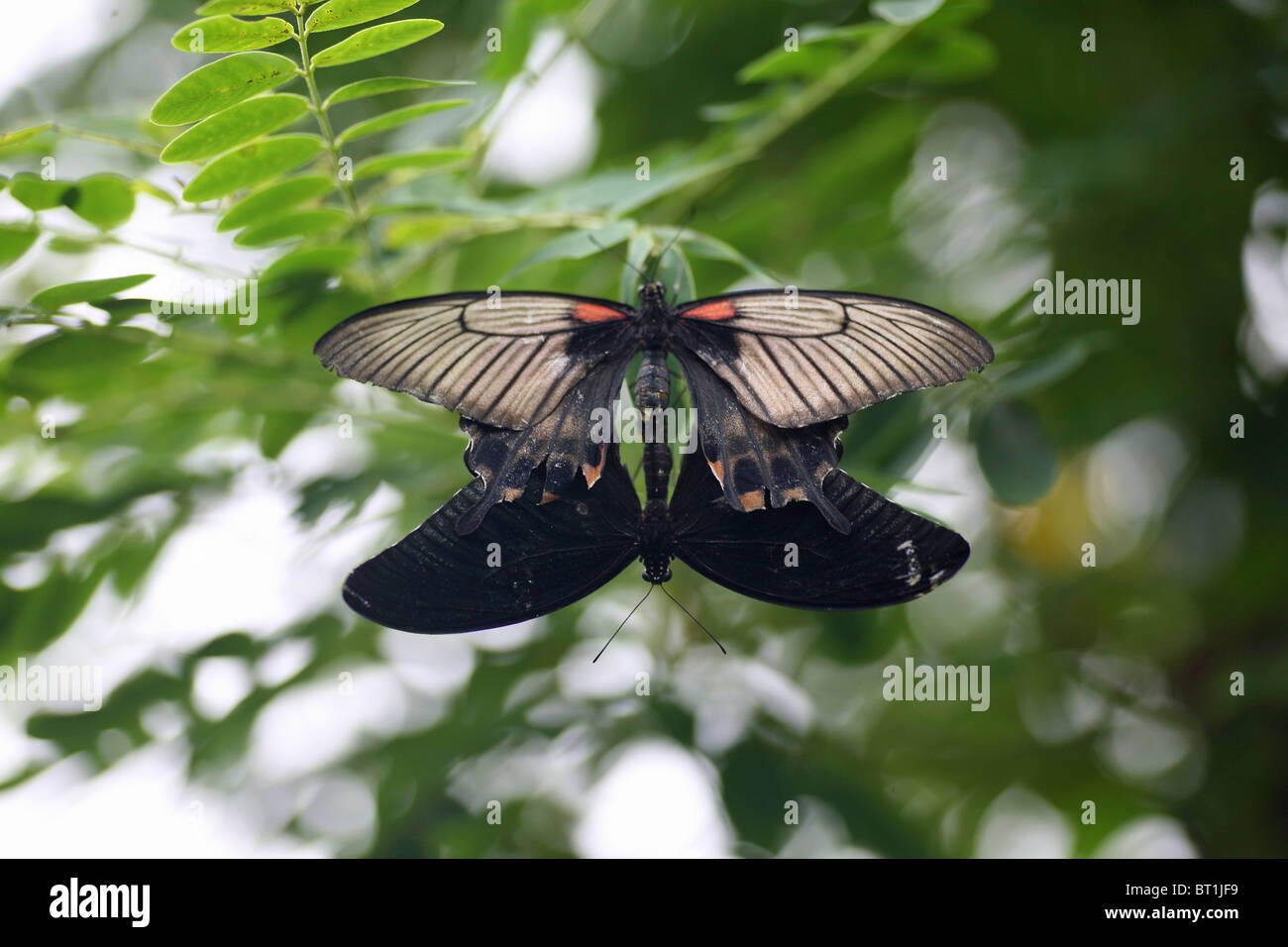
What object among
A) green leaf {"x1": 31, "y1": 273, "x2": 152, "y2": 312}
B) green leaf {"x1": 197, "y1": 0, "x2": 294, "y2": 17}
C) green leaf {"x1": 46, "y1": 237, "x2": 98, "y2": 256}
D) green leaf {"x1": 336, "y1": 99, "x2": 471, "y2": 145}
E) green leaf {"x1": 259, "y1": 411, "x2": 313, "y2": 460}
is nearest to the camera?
green leaf {"x1": 197, "y1": 0, "x2": 294, "y2": 17}

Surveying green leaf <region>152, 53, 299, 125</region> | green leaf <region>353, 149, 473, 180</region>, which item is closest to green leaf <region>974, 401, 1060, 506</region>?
green leaf <region>353, 149, 473, 180</region>

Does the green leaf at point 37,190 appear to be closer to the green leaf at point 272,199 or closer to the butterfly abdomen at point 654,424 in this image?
the green leaf at point 272,199

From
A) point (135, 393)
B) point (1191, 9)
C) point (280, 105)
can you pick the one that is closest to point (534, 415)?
point (280, 105)

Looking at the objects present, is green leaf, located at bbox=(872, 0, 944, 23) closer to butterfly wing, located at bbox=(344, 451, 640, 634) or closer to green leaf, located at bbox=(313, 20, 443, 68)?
green leaf, located at bbox=(313, 20, 443, 68)

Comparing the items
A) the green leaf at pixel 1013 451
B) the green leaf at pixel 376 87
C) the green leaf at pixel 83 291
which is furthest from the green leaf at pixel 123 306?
the green leaf at pixel 1013 451

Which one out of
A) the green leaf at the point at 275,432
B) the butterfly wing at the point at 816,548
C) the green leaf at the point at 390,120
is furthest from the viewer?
the green leaf at the point at 275,432

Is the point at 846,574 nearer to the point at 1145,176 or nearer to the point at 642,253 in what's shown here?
the point at 642,253

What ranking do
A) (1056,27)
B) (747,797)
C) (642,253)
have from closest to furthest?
(642,253), (747,797), (1056,27)
